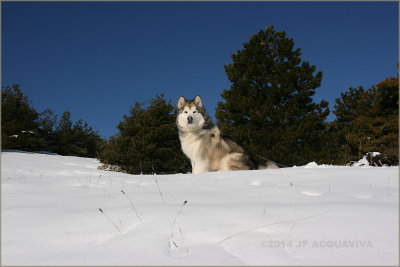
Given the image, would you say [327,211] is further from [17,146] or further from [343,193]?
[17,146]

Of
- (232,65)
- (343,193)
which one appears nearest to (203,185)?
(343,193)

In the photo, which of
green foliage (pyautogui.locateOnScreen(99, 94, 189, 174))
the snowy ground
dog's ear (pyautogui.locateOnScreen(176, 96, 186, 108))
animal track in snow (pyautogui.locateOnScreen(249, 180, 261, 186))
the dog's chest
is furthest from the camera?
green foliage (pyautogui.locateOnScreen(99, 94, 189, 174))

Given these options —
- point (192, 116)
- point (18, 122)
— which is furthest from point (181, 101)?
point (18, 122)

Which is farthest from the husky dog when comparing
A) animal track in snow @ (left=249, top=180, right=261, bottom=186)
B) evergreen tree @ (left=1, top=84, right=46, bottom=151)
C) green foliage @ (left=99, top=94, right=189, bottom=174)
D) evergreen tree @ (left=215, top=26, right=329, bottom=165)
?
evergreen tree @ (left=1, top=84, right=46, bottom=151)

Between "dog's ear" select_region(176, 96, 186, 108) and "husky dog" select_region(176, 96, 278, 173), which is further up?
"dog's ear" select_region(176, 96, 186, 108)

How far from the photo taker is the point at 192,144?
7.93m

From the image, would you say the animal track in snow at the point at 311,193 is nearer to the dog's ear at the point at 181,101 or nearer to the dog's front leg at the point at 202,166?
the dog's front leg at the point at 202,166

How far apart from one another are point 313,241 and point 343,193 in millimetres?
1642

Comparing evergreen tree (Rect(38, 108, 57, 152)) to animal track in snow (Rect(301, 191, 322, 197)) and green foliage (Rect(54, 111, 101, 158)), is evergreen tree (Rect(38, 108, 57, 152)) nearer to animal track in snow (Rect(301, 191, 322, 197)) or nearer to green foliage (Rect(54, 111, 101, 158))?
green foliage (Rect(54, 111, 101, 158))

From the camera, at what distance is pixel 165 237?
2.02 metres

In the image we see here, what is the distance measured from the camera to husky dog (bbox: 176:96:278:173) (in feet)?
24.5

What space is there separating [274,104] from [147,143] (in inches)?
313

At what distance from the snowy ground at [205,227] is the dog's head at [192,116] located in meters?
4.50

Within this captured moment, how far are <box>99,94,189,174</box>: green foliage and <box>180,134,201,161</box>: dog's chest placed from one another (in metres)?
5.85
